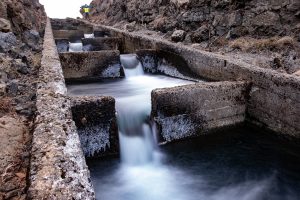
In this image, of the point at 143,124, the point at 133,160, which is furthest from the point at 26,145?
the point at 143,124

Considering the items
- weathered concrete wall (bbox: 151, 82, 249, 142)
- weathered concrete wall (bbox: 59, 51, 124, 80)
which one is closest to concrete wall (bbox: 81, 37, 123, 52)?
weathered concrete wall (bbox: 59, 51, 124, 80)

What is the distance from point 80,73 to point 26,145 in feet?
18.3

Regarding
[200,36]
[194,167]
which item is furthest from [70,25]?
[194,167]

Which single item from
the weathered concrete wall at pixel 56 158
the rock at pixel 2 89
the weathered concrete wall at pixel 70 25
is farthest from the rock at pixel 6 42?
the weathered concrete wall at pixel 70 25

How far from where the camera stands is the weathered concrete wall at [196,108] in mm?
5324

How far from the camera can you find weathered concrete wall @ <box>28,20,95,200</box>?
84.3 inches

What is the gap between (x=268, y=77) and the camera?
5469mm

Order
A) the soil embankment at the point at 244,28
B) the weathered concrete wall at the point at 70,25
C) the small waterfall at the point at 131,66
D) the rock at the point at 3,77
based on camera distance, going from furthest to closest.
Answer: the weathered concrete wall at the point at 70,25 → the small waterfall at the point at 131,66 → the soil embankment at the point at 244,28 → the rock at the point at 3,77

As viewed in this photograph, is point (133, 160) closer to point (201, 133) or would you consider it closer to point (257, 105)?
point (201, 133)

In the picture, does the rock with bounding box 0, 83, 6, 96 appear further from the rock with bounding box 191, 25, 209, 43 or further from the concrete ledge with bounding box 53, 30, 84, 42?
the concrete ledge with bounding box 53, 30, 84, 42

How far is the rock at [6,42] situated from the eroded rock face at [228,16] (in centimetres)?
623

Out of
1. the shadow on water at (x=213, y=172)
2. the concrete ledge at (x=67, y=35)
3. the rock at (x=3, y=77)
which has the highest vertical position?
the concrete ledge at (x=67, y=35)

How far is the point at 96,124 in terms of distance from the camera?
15.9ft

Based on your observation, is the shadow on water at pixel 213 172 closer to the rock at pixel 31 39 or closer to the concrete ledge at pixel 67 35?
the rock at pixel 31 39
